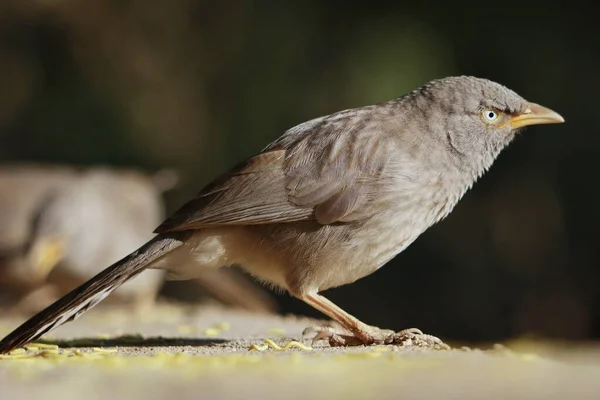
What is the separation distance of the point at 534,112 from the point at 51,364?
3120mm

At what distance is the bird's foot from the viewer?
4829 mm

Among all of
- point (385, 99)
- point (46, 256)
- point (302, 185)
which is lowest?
point (302, 185)

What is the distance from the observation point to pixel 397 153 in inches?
206

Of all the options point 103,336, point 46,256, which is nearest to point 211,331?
point 103,336

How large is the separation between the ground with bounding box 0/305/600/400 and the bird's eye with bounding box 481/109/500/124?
1470 mm

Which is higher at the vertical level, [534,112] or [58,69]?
[58,69]

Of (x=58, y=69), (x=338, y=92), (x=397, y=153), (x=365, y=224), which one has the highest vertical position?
(x=58, y=69)

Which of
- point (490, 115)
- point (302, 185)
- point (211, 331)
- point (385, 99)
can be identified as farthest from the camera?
point (385, 99)

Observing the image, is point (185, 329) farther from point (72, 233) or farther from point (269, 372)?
point (269, 372)

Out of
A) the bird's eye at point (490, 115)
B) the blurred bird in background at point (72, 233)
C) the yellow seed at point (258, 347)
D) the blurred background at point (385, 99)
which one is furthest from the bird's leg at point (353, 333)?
the blurred background at point (385, 99)

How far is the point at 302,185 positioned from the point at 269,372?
1.80m

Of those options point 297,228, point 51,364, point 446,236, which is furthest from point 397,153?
point 446,236

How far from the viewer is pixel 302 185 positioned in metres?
5.20

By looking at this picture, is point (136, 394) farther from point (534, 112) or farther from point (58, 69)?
point (58, 69)
